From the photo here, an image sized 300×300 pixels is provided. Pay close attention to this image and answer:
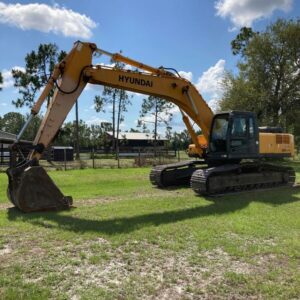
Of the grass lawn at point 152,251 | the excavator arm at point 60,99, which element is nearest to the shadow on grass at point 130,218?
the grass lawn at point 152,251

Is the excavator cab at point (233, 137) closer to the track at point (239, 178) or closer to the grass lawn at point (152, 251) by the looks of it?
the track at point (239, 178)

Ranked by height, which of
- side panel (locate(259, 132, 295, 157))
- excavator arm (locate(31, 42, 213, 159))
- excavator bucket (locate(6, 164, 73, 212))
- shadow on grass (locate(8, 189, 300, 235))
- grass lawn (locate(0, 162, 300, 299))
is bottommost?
grass lawn (locate(0, 162, 300, 299))

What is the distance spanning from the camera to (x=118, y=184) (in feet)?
53.3

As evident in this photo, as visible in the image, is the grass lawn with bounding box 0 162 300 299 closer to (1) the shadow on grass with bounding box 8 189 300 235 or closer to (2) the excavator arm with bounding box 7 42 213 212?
(1) the shadow on grass with bounding box 8 189 300 235

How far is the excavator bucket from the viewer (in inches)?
370

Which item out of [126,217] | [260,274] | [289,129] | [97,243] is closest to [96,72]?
[126,217]

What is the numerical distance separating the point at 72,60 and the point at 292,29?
86.4ft

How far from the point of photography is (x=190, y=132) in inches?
552

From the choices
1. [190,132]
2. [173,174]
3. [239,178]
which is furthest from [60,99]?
[239,178]

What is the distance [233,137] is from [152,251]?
7359 millimetres

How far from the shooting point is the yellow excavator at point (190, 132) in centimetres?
973

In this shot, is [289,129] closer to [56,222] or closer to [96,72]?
[96,72]

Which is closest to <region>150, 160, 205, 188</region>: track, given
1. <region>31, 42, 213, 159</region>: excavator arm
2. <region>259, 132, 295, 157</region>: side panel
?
<region>259, 132, 295, 157</region>: side panel

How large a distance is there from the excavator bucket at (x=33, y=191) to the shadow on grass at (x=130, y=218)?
11.8 inches
